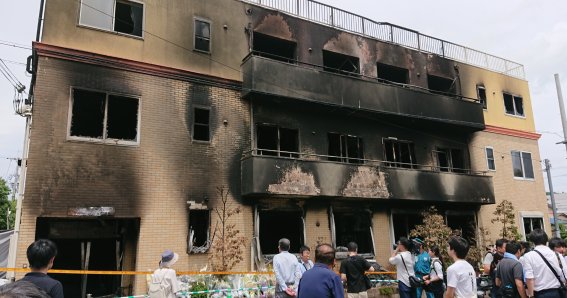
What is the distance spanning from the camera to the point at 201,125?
13586 mm

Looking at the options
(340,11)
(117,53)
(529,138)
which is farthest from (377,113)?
(529,138)

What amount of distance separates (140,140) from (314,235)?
688 cm

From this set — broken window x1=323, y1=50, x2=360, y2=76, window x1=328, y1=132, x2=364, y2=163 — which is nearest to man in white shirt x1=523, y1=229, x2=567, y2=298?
window x1=328, y1=132, x2=364, y2=163

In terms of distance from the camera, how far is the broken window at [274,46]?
15.9m

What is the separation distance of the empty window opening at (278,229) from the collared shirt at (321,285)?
9.58 metres

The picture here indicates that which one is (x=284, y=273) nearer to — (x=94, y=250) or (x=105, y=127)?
(x=94, y=250)

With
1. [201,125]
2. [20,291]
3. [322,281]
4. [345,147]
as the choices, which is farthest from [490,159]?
[20,291]

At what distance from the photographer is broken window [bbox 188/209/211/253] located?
A: 12500mm

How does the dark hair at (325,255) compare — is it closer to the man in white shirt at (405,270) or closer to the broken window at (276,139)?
the man in white shirt at (405,270)

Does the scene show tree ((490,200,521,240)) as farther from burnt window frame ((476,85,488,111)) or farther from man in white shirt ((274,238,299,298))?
man in white shirt ((274,238,299,298))

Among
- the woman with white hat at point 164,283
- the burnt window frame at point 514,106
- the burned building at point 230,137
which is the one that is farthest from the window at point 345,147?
the burnt window frame at point 514,106

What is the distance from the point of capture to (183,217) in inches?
491

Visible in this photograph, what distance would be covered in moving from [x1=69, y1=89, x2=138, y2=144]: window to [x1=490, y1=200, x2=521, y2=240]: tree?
618 inches

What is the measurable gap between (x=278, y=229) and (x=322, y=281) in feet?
33.9
